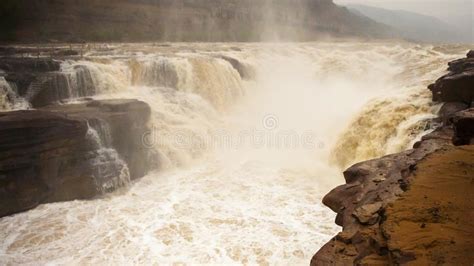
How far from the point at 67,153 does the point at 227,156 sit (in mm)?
5725

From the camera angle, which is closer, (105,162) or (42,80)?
(105,162)

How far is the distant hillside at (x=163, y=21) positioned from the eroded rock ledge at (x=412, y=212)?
93.9 feet

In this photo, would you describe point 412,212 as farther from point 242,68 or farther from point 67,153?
point 242,68

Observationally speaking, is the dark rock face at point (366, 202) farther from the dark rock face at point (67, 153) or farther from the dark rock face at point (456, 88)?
the dark rock face at point (67, 153)

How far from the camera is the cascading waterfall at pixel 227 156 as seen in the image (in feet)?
26.1

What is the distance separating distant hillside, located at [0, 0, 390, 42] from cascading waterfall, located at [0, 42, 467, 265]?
17620mm

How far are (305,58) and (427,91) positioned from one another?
14.9 meters

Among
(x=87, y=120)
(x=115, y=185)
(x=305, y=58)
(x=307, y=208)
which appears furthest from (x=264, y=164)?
(x=305, y=58)

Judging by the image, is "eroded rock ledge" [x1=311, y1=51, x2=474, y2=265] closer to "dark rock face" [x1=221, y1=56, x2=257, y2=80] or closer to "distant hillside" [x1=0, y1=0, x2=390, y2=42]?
"dark rock face" [x1=221, y1=56, x2=257, y2=80]

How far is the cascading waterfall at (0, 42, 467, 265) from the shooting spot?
314 inches

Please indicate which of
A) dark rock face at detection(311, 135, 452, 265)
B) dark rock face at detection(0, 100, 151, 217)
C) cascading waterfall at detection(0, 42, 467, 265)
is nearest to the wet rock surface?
cascading waterfall at detection(0, 42, 467, 265)

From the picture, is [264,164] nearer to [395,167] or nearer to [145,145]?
[145,145]

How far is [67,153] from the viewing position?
10.3 meters

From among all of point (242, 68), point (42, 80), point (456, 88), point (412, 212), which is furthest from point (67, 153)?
point (242, 68)
